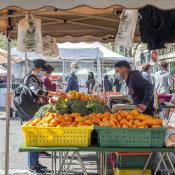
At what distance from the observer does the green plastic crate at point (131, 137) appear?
4418 mm

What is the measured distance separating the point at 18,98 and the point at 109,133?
3.60 m

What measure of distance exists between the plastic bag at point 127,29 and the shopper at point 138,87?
1.39 m

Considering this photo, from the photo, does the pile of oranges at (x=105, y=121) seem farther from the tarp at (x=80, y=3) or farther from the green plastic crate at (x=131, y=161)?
the green plastic crate at (x=131, y=161)

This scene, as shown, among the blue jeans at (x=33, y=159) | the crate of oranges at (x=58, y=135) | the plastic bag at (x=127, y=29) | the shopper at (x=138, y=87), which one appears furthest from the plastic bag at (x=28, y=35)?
the blue jeans at (x=33, y=159)

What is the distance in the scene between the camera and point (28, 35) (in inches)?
227

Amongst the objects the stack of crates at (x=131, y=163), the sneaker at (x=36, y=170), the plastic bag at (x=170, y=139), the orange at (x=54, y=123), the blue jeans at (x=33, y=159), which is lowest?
the sneaker at (x=36, y=170)

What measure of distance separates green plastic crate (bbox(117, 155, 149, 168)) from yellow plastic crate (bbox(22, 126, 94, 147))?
62.3 inches

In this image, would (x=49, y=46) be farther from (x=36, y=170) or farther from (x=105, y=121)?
(x=105, y=121)

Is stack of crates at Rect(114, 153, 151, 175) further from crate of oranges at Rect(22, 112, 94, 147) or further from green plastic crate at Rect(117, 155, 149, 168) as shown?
crate of oranges at Rect(22, 112, 94, 147)

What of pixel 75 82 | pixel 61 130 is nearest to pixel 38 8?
pixel 61 130

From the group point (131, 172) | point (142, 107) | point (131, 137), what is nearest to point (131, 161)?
point (131, 172)

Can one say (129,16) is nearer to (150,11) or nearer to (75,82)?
(150,11)

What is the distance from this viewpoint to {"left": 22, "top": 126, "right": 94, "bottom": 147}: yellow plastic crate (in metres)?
4.44

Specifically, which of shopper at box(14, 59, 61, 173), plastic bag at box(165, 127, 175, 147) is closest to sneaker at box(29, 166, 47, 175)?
shopper at box(14, 59, 61, 173)
